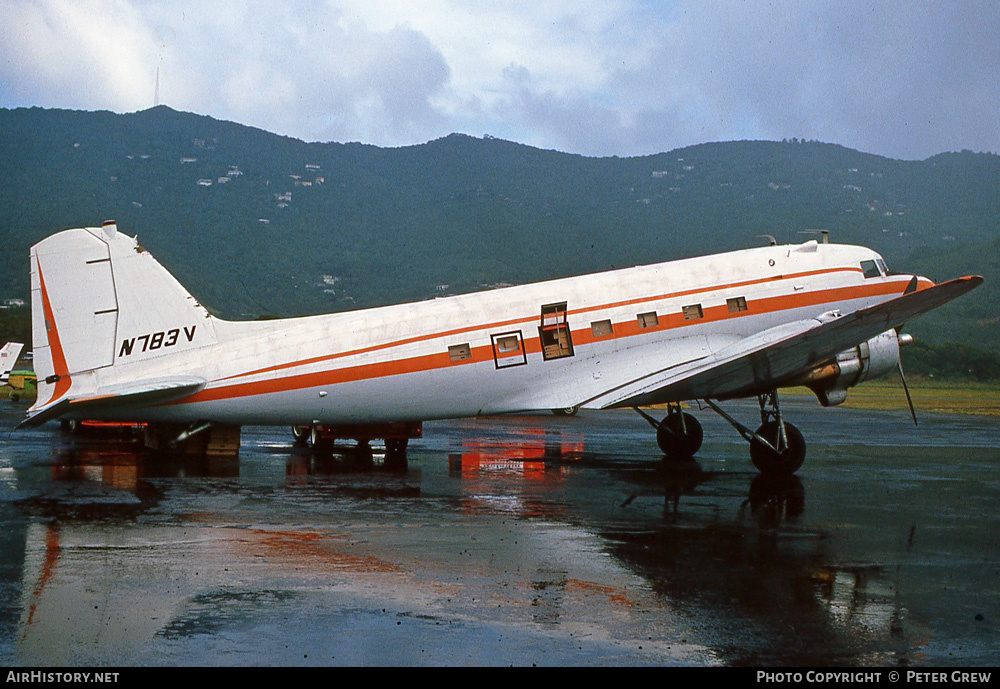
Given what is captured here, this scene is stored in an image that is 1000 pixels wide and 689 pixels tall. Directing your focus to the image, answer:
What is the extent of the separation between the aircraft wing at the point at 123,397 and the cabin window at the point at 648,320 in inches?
338

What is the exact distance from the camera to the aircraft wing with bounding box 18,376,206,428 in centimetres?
1515

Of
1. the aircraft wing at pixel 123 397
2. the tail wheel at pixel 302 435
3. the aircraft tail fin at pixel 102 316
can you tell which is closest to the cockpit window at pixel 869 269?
the aircraft tail fin at pixel 102 316

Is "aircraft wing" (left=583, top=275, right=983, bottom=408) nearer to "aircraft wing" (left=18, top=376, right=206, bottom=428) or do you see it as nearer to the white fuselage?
the white fuselage

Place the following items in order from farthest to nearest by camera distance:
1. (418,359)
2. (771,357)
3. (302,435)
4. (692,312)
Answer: (302,435), (692,312), (418,359), (771,357)

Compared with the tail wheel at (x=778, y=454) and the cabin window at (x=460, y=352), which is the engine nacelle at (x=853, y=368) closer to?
the tail wheel at (x=778, y=454)

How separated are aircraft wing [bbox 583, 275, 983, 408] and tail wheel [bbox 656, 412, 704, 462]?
10.4ft

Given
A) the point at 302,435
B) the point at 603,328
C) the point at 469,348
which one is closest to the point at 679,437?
the point at 603,328

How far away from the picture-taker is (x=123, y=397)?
51.3 ft

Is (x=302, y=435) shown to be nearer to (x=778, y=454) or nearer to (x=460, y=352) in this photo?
(x=460, y=352)

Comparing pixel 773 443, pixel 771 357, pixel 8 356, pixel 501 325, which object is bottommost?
pixel 773 443

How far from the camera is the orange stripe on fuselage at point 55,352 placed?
1633 centimetres

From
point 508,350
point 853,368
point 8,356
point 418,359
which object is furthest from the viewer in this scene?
point 8,356

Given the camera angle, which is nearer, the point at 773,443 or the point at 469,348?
the point at 469,348

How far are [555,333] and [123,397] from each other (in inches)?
323
